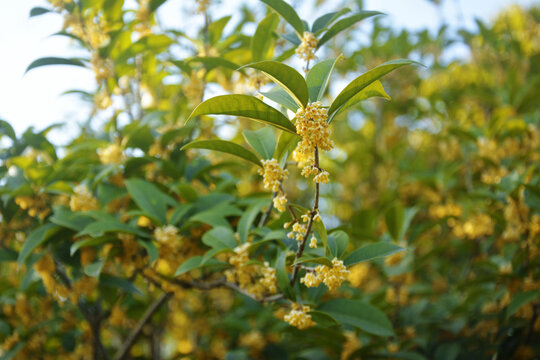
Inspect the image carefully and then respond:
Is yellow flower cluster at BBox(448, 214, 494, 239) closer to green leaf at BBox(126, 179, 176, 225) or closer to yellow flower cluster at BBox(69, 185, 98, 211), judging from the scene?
green leaf at BBox(126, 179, 176, 225)

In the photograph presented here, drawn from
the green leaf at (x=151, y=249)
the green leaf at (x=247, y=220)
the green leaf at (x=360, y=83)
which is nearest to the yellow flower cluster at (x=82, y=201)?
the green leaf at (x=151, y=249)

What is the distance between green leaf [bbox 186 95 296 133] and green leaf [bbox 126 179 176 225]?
0.64m

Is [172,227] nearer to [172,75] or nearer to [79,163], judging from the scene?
[79,163]

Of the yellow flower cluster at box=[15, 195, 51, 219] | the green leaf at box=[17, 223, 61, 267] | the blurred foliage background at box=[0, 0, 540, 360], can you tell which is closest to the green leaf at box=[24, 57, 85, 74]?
the blurred foliage background at box=[0, 0, 540, 360]

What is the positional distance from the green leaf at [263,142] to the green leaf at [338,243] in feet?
0.95

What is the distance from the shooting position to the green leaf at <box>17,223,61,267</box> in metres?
1.46

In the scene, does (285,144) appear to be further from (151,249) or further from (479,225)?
(479,225)

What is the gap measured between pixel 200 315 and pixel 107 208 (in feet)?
4.26

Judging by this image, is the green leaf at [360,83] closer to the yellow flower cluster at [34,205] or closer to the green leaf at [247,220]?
the green leaf at [247,220]

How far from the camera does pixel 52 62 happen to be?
171 cm

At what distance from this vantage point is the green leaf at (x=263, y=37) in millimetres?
1562

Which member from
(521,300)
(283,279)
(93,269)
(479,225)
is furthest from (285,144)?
(479,225)

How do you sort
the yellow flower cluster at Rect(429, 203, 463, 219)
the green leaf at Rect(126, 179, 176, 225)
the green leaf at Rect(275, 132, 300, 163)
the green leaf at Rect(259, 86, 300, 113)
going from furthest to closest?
the yellow flower cluster at Rect(429, 203, 463, 219)
the green leaf at Rect(126, 179, 176, 225)
the green leaf at Rect(275, 132, 300, 163)
the green leaf at Rect(259, 86, 300, 113)

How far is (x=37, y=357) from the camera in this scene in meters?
2.21
